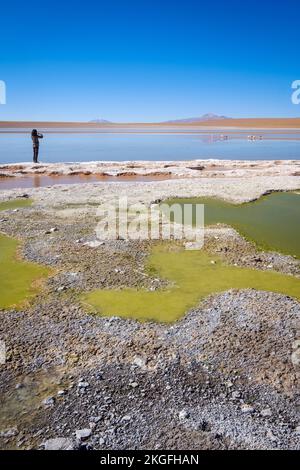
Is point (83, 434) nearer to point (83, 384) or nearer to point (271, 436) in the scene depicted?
point (83, 384)

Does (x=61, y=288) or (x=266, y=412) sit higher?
(x=61, y=288)

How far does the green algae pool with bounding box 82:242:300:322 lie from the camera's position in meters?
8.66

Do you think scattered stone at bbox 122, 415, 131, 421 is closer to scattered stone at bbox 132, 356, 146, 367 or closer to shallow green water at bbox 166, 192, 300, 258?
scattered stone at bbox 132, 356, 146, 367

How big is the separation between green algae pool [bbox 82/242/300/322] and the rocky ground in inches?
14.3

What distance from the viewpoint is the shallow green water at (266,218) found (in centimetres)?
1338

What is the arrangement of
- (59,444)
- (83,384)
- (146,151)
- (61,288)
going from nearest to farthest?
(59,444), (83,384), (61,288), (146,151)

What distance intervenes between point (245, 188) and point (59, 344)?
662 inches

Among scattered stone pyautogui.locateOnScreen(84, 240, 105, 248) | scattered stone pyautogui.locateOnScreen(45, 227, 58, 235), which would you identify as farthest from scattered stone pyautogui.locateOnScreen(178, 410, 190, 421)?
scattered stone pyautogui.locateOnScreen(45, 227, 58, 235)

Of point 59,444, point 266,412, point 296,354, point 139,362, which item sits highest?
point 296,354

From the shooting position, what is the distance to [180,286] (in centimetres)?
986

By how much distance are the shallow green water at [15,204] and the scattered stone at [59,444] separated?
14268 mm

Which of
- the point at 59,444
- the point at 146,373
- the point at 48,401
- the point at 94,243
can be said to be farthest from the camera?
the point at 94,243

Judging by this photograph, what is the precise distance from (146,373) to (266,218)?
11332mm

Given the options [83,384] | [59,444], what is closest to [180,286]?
[83,384]
